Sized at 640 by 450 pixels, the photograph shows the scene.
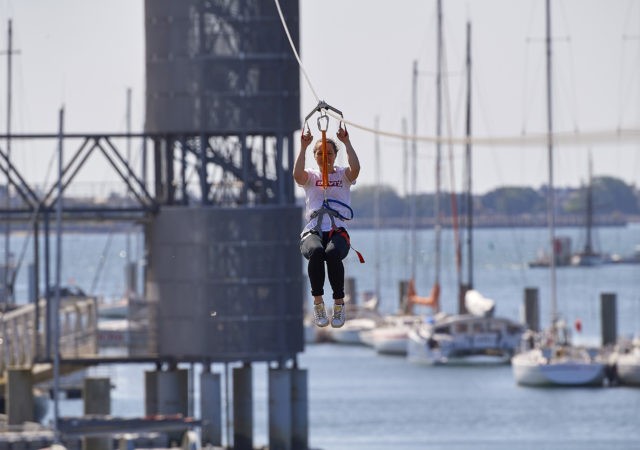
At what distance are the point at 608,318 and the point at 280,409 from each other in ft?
172

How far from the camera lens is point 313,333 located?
137m

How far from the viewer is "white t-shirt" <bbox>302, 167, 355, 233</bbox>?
23.5m

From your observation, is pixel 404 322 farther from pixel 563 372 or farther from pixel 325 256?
pixel 325 256

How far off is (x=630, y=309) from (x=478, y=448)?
103628 millimetres

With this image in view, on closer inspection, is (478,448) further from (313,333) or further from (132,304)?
(313,333)

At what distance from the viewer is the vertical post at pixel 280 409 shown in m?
56.5

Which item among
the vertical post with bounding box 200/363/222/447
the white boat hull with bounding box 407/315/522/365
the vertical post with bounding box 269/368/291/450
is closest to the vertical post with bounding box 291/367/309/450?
the vertical post with bounding box 269/368/291/450

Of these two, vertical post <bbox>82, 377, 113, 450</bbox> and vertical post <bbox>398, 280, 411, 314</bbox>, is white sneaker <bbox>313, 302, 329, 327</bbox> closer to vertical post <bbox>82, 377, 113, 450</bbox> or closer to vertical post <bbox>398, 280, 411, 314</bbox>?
vertical post <bbox>82, 377, 113, 450</bbox>

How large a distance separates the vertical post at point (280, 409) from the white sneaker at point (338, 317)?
32733mm

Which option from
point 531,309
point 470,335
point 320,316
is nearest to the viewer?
point 320,316

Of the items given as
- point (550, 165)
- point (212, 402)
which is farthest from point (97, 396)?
point (550, 165)

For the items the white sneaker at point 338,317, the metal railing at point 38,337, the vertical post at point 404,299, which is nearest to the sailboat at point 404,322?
the vertical post at point 404,299

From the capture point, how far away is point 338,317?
2355 cm

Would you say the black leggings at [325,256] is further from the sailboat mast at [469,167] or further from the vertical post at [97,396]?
the sailboat mast at [469,167]
